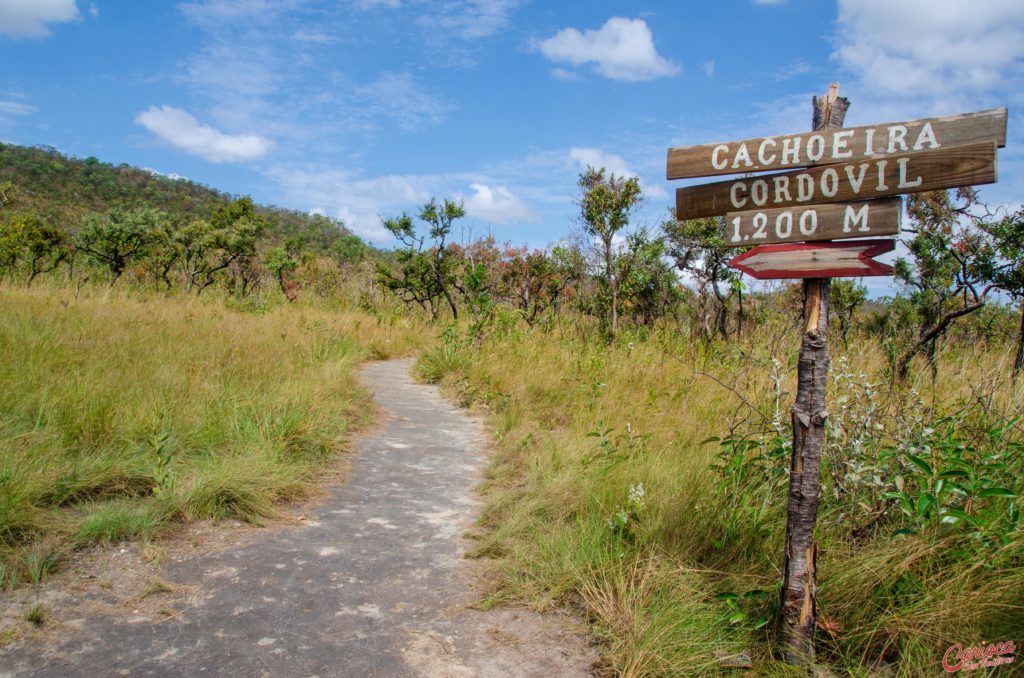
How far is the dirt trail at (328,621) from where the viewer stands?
2369mm

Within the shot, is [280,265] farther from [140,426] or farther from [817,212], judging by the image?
[817,212]

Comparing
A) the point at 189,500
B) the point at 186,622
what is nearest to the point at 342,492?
the point at 189,500

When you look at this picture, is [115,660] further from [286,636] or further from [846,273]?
[846,273]

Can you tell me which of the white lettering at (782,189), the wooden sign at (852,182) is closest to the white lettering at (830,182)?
the wooden sign at (852,182)

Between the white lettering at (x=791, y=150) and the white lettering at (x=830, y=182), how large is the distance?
0.12 metres

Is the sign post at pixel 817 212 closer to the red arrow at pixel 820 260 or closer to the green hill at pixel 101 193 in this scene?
the red arrow at pixel 820 260

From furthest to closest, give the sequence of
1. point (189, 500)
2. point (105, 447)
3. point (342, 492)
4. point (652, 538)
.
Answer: point (342, 492) → point (105, 447) → point (189, 500) → point (652, 538)

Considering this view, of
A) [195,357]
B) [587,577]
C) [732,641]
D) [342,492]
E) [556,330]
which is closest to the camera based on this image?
[732,641]

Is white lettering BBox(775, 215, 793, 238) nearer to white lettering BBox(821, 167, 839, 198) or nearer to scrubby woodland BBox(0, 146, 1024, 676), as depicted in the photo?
white lettering BBox(821, 167, 839, 198)

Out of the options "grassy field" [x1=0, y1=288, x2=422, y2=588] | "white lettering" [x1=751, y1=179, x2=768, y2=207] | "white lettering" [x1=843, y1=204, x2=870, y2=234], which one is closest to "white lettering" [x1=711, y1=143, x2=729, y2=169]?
"white lettering" [x1=751, y1=179, x2=768, y2=207]

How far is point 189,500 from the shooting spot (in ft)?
11.6

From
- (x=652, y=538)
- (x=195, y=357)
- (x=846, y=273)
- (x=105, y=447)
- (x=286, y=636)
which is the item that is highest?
(x=846, y=273)

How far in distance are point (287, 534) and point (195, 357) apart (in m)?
3.06

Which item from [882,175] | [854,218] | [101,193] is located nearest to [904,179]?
[882,175]
